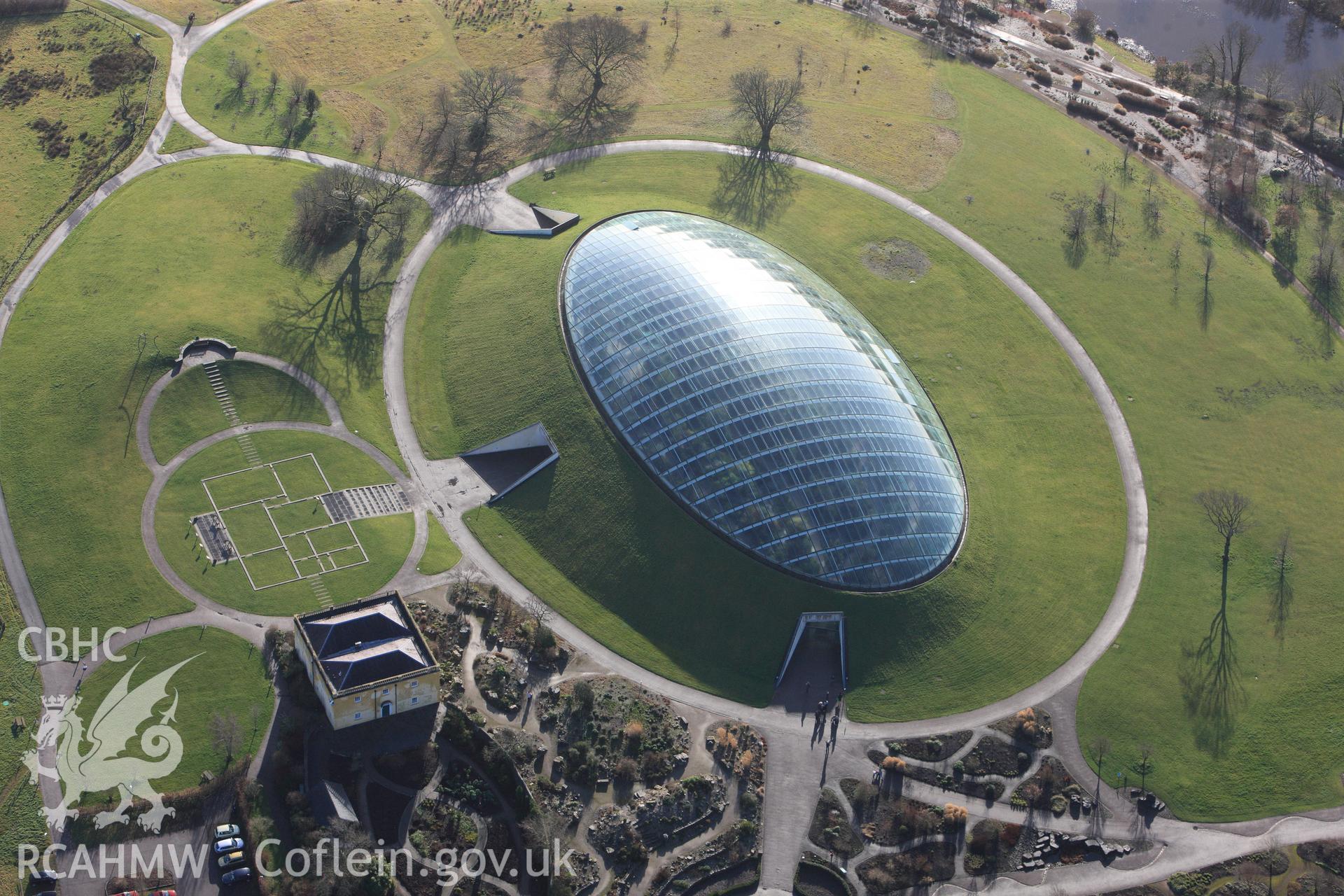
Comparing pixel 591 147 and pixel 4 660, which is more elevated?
pixel 591 147

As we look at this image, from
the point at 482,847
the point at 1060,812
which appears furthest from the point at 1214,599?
the point at 482,847

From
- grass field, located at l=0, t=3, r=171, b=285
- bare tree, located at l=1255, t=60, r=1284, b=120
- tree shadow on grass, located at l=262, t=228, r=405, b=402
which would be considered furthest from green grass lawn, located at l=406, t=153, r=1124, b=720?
bare tree, located at l=1255, t=60, r=1284, b=120

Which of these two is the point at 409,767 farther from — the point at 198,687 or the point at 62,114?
the point at 62,114

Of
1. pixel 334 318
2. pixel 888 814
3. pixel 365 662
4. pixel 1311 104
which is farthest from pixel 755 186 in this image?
pixel 1311 104

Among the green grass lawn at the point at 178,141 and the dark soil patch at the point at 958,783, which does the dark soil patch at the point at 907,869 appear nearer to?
the dark soil patch at the point at 958,783

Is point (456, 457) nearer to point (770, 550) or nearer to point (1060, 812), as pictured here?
point (770, 550)

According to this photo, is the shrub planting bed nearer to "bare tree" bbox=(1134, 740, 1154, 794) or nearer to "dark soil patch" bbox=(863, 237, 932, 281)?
"bare tree" bbox=(1134, 740, 1154, 794)
